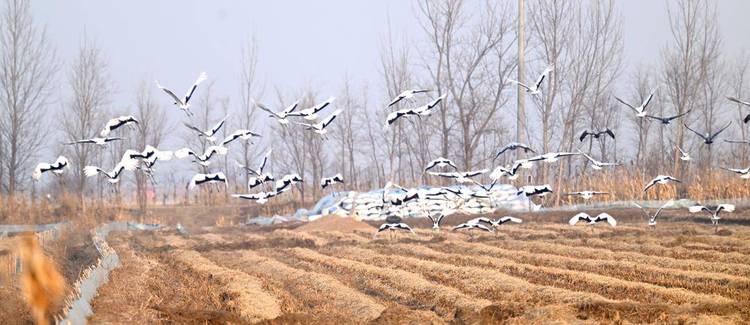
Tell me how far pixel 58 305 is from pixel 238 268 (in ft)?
20.7

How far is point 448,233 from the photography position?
20422mm

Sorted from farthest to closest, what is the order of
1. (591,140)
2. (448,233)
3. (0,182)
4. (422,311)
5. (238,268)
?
1. (591,140)
2. (0,182)
3. (448,233)
4. (238,268)
5. (422,311)

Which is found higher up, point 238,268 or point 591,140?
point 591,140

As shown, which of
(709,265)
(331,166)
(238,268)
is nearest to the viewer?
(709,265)

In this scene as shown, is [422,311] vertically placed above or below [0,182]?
below

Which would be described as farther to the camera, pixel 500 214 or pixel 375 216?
pixel 375 216

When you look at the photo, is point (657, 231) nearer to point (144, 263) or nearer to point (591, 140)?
point (144, 263)

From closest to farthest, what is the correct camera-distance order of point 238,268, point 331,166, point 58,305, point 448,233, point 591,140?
1. point 58,305
2. point 238,268
3. point 448,233
4. point 591,140
5. point 331,166

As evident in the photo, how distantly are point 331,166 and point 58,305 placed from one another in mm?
39151

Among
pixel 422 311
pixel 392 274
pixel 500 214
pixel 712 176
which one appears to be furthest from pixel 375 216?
pixel 422 311

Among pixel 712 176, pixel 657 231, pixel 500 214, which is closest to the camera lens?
pixel 657 231

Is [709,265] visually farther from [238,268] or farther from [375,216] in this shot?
[375,216]

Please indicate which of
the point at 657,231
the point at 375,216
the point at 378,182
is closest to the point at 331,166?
the point at 378,182

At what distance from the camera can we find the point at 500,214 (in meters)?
25.1
